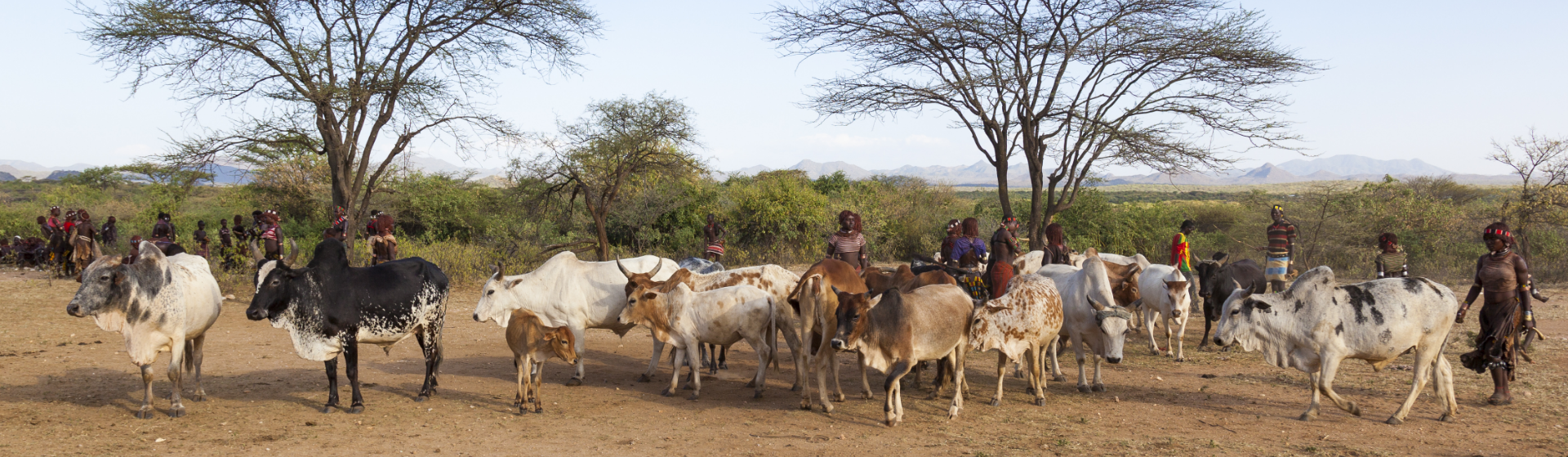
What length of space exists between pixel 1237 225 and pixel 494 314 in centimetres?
3127

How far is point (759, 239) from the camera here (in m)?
23.4

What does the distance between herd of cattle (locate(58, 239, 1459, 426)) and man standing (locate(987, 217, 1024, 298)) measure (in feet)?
1.73

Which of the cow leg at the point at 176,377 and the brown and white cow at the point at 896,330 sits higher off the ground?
the brown and white cow at the point at 896,330

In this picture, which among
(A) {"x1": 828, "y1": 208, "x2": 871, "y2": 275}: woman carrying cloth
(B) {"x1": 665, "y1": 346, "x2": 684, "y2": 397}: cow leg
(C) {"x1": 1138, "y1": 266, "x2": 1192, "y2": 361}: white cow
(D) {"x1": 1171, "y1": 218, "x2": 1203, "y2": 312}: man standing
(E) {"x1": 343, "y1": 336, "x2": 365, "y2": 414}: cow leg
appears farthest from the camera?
(D) {"x1": 1171, "y1": 218, "x2": 1203, "y2": 312}: man standing

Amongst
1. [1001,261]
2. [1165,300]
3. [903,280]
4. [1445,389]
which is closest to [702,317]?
[903,280]

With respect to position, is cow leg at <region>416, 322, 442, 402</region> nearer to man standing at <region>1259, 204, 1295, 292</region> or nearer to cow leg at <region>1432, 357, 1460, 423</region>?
cow leg at <region>1432, 357, 1460, 423</region>

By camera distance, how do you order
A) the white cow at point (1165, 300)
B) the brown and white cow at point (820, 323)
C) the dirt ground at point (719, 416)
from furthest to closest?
the white cow at point (1165, 300)
the brown and white cow at point (820, 323)
the dirt ground at point (719, 416)

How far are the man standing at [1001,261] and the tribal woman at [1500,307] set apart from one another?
3593 millimetres

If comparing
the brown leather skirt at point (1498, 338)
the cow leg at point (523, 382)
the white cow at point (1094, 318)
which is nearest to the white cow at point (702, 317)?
the cow leg at point (523, 382)

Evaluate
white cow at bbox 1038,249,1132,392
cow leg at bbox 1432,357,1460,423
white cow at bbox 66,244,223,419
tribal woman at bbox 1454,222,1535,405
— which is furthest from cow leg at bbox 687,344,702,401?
tribal woman at bbox 1454,222,1535,405

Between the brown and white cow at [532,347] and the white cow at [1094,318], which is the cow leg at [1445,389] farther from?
the brown and white cow at [532,347]

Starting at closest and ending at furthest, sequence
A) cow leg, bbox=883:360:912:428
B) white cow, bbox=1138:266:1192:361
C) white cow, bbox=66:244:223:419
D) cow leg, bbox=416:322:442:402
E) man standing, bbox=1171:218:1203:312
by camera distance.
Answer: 1. white cow, bbox=66:244:223:419
2. cow leg, bbox=883:360:912:428
3. cow leg, bbox=416:322:442:402
4. white cow, bbox=1138:266:1192:361
5. man standing, bbox=1171:218:1203:312

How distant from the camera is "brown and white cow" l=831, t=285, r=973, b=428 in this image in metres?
6.73

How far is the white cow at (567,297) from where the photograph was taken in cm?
862
